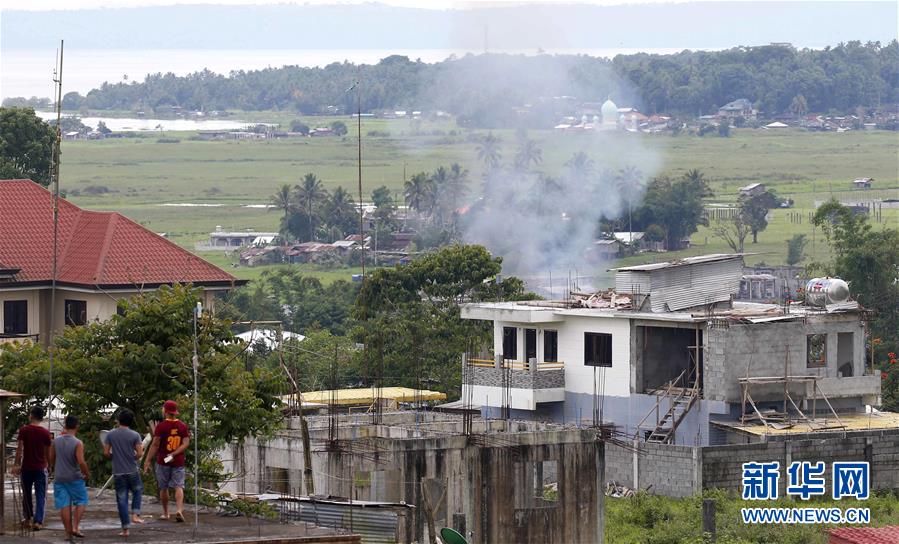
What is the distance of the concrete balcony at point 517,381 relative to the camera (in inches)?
1865

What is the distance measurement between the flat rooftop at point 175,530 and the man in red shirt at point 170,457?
205 millimetres

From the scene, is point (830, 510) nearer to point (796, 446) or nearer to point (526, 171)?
point (796, 446)

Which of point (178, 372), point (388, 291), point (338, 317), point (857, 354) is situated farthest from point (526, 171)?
point (178, 372)

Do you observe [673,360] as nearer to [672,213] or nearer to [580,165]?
[672,213]

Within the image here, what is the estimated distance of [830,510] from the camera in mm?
39562

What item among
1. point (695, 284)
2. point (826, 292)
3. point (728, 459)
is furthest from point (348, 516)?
point (695, 284)

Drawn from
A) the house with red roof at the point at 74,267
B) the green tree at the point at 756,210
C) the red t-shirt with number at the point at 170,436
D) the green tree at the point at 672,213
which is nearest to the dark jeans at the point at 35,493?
the red t-shirt with number at the point at 170,436

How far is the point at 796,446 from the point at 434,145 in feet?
476

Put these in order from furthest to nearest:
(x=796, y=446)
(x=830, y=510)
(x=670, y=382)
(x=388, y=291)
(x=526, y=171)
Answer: (x=526, y=171), (x=388, y=291), (x=670, y=382), (x=796, y=446), (x=830, y=510)

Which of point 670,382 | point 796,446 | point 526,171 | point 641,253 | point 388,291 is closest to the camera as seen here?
point 796,446

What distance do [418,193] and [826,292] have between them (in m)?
92.2

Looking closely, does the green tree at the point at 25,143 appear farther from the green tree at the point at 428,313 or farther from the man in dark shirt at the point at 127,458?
the man in dark shirt at the point at 127,458

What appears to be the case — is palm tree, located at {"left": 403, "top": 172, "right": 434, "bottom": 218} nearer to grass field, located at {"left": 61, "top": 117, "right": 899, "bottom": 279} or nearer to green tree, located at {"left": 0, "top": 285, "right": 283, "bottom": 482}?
grass field, located at {"left": 61, "top": 117, "right": 899, "bottom": 279}

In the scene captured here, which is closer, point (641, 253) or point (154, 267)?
point (154, 267)
